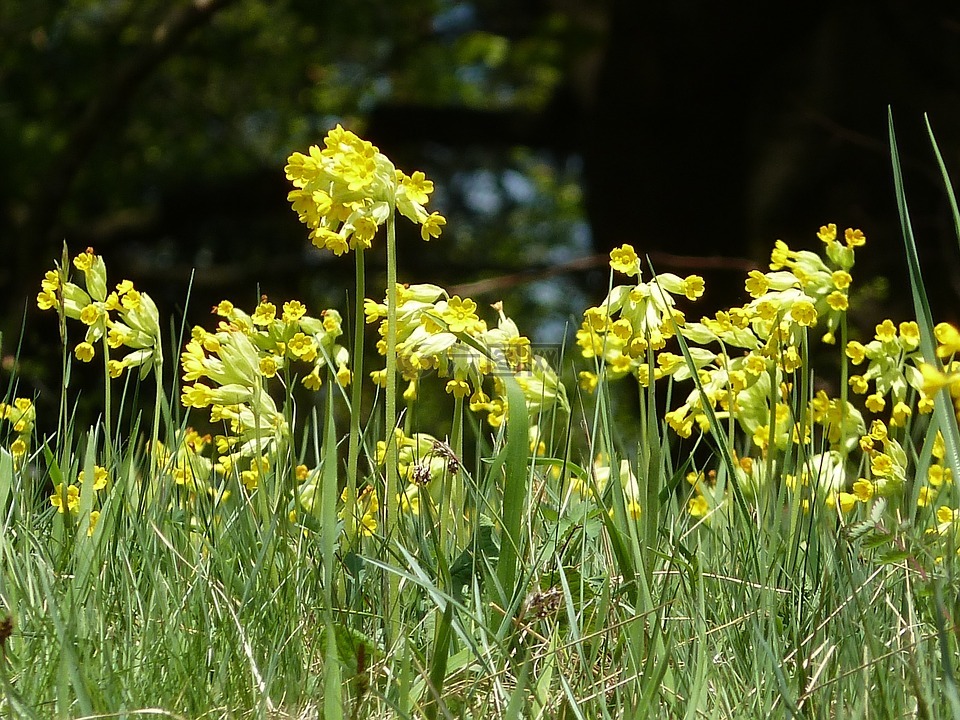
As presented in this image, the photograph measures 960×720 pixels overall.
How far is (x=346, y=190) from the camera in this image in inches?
58.2

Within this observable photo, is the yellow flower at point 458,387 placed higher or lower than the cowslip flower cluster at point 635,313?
lower

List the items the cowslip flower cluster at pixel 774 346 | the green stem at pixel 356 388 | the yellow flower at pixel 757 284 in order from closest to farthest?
the green stem at pixel 356 388, the cowslip flower cluster at pixel 774 346, the yellow flower at pixel 757 284

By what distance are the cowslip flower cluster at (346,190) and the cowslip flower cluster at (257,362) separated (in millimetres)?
347

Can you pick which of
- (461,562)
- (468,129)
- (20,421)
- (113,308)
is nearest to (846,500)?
(461,562)

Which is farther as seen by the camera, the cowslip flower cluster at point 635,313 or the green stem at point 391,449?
the cowslip flower cluster at point 635,313

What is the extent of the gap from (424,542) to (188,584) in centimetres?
35

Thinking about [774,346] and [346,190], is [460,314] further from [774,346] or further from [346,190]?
[774,346]

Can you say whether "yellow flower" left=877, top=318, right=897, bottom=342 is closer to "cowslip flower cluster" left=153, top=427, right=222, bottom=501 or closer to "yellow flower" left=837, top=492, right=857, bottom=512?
"yellow flower" left=837, top=492, right=857, bottom=512

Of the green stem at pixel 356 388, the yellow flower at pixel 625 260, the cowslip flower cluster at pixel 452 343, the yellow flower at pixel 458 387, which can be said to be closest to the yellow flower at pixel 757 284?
the yellow flower at pixel 625 260

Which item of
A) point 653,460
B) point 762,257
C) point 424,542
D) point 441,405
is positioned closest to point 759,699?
point 653,460

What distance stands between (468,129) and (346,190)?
7994mm

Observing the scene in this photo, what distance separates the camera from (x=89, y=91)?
26.9 ft

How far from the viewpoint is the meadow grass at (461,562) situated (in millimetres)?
1279

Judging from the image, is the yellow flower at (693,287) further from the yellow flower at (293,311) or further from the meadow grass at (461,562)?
the yellow flower at (293,311)
